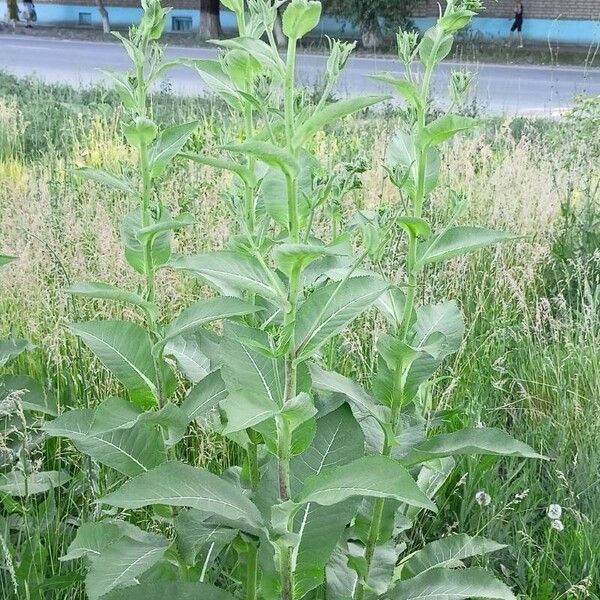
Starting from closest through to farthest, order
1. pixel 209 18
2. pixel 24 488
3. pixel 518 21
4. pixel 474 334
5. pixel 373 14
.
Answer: pixel 24 488
pixel 474 334
pixel 373 14
pixel 518 21
pixel 209 18

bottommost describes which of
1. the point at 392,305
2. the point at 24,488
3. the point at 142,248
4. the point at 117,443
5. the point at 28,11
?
the point at 24,488

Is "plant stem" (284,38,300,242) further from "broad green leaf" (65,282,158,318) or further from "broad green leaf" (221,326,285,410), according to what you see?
"broad green leaf" (65,282,158,318)

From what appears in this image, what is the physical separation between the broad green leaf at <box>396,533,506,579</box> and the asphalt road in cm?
839

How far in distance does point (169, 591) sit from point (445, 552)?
594mm

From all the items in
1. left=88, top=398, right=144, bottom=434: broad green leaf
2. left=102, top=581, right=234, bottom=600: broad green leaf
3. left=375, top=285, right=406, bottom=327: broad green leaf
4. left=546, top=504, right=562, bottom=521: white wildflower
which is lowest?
left=546, top=504, right=562, bottom=521: white wildflower

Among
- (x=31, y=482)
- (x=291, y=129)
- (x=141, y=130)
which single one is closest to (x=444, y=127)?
(x=291, y=129)

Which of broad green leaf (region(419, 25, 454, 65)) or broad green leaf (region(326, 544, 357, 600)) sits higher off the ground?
broad green leaf (region(419, 25, 454, 65))

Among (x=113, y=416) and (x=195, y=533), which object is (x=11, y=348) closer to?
(x=113, y=416)

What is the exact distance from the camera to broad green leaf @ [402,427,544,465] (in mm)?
1438

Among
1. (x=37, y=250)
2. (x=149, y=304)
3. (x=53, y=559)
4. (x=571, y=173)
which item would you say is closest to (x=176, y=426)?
(x=149, y=304)

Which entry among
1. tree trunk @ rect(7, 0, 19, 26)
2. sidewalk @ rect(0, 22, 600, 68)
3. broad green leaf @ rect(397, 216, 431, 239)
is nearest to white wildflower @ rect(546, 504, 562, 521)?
broad green leaf @ rect(397, 216, 431, 239)

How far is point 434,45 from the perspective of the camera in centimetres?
151

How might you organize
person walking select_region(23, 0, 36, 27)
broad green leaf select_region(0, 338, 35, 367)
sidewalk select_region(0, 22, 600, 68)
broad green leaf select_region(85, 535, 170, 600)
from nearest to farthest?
1. broad green leaf select_region(85, 535, 170, 600)
2. broad green leaf select_region(0, 338, 35, 367)
3. sidewalk select_region(0, 22, 600, 68)
4. person walking select_region(23, 0, 36, 27)

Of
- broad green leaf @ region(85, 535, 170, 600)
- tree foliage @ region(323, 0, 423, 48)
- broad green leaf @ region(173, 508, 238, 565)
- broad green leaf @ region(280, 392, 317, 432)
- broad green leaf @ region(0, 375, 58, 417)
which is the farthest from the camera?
tree foliage @ region(323, 0, 423, 48)
